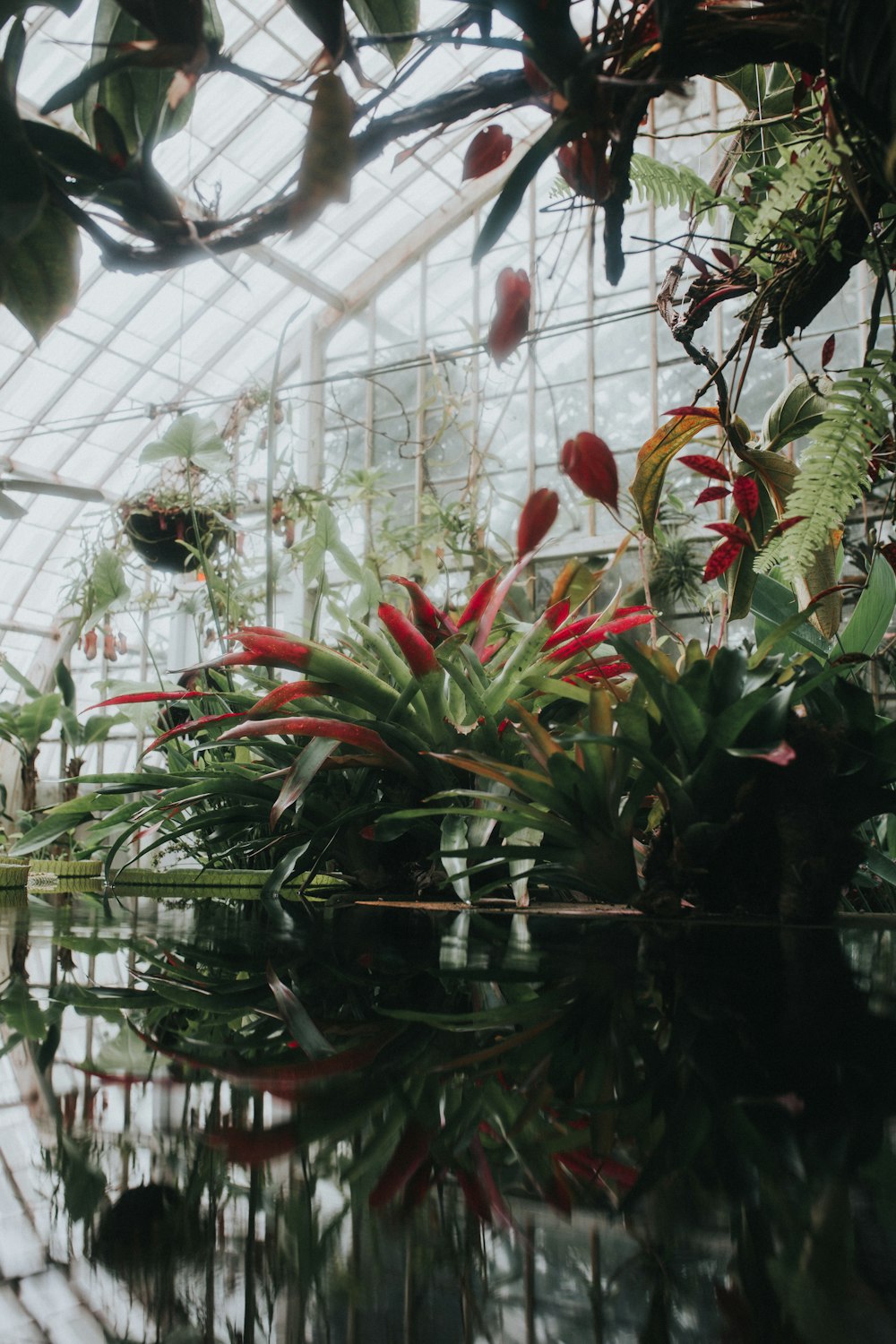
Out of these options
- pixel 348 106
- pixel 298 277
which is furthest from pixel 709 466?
pixel 298 277

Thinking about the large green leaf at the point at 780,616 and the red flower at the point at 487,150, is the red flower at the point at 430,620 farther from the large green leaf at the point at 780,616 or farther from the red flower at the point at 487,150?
the red flower at the point at 487,150

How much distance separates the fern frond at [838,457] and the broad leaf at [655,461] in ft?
0.98

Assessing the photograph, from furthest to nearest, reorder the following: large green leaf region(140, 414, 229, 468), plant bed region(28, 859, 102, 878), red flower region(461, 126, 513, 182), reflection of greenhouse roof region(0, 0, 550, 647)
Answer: reflection of greenhouse roof region(0, 0, 550, 647) → large green leaf region(140, 414, 229, 468) → plant bed region(28, 859, 102, 878) → red flower region(461, 126, 513, 182)

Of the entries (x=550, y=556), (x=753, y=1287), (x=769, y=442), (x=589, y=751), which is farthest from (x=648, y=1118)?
(x=550, y=556)

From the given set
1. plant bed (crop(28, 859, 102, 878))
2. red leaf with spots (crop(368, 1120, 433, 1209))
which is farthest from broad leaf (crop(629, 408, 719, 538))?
plant bed (crop(28, 859, 102, 878))

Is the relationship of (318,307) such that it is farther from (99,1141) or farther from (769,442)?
(99,1141)

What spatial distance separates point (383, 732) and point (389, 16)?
2.26 feet

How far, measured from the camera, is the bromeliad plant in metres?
1.00

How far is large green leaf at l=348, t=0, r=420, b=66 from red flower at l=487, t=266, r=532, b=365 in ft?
0.57

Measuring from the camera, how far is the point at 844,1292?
0.47ft

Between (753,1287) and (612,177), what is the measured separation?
455 millimetres

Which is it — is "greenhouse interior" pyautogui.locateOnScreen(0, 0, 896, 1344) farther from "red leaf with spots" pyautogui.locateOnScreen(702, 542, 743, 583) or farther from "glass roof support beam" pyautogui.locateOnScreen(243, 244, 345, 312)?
"glass roof support beam" pyautogui.locateOnScreen(243, 244, 345, 312)

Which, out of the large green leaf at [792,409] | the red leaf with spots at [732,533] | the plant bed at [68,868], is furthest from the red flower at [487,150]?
the plant bed at [68,868]

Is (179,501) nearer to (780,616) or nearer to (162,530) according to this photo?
(162,530)
